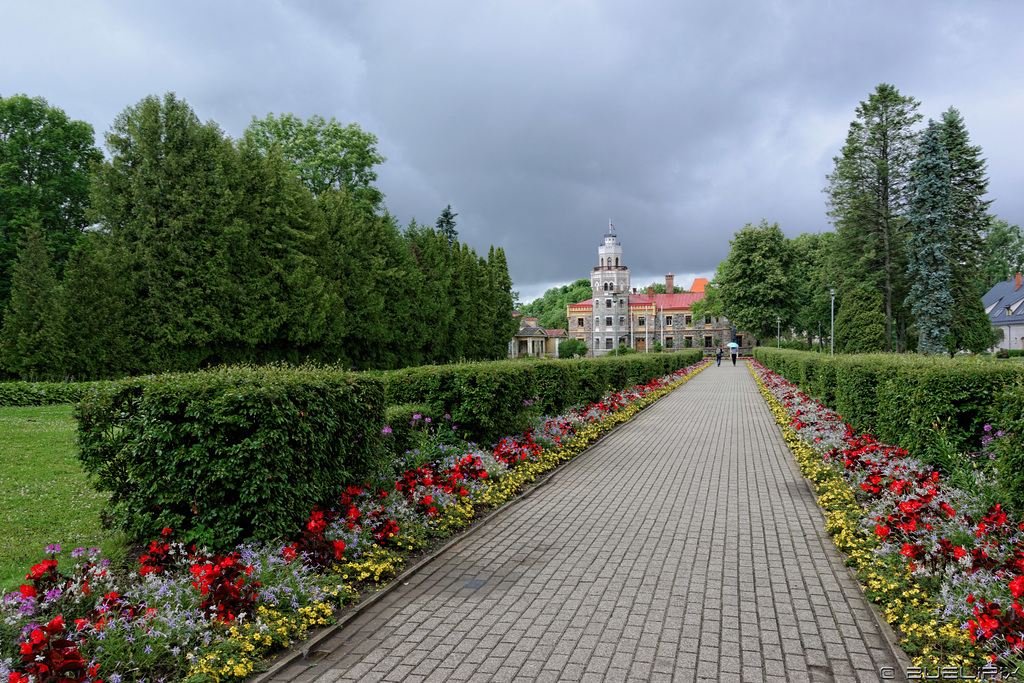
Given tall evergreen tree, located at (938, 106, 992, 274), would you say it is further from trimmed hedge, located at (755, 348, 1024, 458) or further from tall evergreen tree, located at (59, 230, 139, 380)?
tall evergreen tree, located at (59, 230, 139, 380)

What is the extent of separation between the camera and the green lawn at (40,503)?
198 inches

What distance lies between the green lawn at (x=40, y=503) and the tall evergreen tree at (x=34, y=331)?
10.3 m

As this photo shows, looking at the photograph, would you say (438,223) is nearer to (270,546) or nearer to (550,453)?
(550,453)

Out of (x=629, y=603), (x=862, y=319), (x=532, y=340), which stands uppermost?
(x=862, y=319)

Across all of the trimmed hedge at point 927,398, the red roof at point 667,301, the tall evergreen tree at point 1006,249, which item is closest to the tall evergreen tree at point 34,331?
the trimmed hedge at point 927,398

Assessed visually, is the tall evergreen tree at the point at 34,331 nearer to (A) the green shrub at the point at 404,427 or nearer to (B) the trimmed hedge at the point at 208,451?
(A) the green shrub at the point at 404,427

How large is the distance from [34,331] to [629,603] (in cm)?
2211

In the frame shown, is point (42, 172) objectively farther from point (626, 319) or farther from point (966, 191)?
point (626, 319)

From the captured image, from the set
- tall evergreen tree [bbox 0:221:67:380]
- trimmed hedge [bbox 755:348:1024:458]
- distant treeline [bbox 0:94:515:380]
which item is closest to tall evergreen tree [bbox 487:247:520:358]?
distant treeline [bbox 0:94:515:380]

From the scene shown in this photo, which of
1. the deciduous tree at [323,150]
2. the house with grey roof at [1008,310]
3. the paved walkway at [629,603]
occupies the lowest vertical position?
the paved walkway at [629,603]

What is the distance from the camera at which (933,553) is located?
458 cm

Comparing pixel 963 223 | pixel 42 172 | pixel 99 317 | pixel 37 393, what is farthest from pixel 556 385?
pixel 963 223

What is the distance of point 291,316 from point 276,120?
18485 millimetres

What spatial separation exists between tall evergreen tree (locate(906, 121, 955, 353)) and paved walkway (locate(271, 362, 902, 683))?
33124 mm
